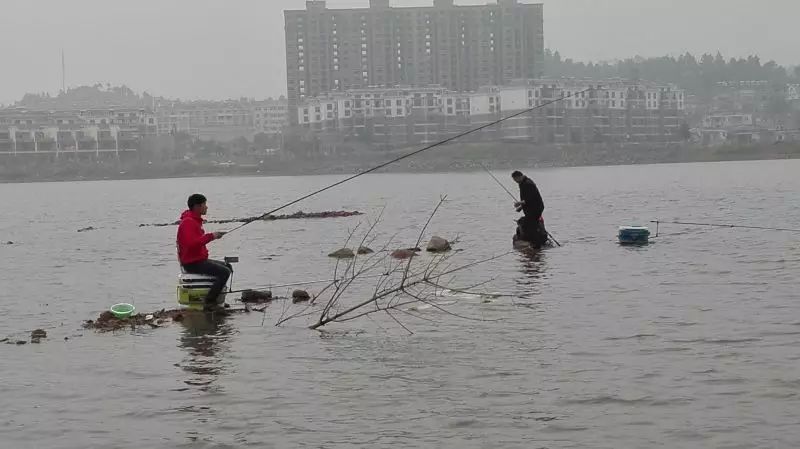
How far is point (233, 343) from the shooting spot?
12094mm

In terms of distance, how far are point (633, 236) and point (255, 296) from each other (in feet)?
35.0

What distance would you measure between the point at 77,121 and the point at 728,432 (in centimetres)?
19115

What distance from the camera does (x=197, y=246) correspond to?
13.2 metres

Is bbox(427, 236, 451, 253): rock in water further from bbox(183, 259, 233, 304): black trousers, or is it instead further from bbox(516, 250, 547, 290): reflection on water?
bbox(183, 259, 233, 304): black trousers

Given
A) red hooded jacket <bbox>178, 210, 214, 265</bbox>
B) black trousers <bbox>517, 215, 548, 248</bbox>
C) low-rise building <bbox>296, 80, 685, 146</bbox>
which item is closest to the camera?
red hooded jacket <bbox>178, 210, 214, 265</bbox>

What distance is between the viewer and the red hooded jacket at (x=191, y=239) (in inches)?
515

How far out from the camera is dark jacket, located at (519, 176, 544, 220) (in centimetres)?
1936

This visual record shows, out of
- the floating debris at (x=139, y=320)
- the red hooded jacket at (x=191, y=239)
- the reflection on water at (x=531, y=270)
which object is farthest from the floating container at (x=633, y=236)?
the red hooded jacket at (x=191, y=239)

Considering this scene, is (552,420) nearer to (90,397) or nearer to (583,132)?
(90,397)

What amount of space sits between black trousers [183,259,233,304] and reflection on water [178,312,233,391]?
0.31m

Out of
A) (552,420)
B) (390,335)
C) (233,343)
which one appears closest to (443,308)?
(390,335)

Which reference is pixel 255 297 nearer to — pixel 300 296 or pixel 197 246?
pixel 300 296

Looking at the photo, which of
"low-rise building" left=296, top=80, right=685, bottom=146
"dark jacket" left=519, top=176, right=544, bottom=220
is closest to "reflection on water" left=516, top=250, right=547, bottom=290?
"dark jacket" left=519, top=176, right=544, bottom=220

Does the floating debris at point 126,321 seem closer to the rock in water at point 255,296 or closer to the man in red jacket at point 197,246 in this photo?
the man in red jacket at point 197,246
